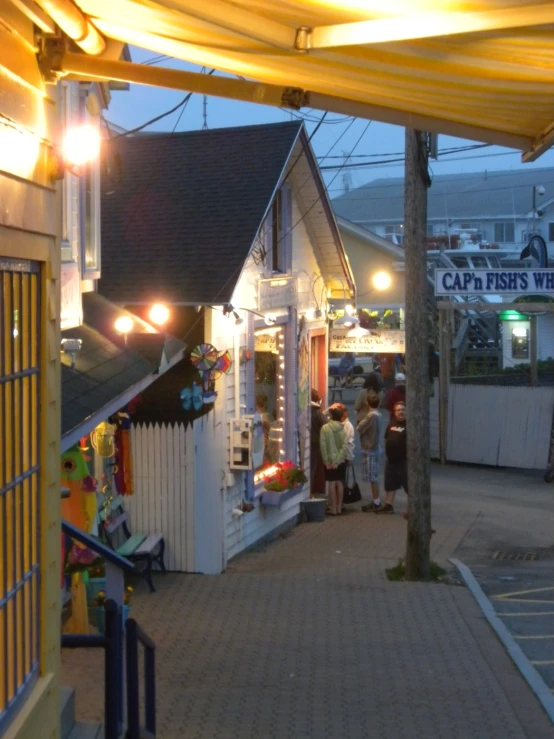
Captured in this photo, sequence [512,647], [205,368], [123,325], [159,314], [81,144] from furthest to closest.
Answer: [159,314] → [205,368] → [123,325] → [512,647] → [81,144]

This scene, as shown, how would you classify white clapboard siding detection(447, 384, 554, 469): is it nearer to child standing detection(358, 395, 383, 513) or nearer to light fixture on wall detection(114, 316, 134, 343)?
child standing detection(358, 395, 383, 513)

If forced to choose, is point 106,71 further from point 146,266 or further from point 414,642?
point 146,266

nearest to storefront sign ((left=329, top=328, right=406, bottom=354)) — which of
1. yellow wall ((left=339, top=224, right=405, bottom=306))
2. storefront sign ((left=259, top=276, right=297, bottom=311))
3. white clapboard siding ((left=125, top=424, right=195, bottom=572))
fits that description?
storefront sign ((left=259, top=276, right=297, bottom=311))

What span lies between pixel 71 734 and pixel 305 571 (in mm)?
6586

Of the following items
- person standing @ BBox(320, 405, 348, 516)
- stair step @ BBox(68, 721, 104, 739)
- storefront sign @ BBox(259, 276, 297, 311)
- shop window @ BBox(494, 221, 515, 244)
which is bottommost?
stair step @ BBox(68, 721, 104, 739)

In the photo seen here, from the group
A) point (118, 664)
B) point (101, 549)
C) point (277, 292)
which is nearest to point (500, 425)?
point (277, 292)

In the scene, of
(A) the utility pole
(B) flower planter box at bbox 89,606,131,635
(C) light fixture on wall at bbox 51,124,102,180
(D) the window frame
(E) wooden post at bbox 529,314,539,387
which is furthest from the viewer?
(E) wooden post at bbox 529,314,539,387

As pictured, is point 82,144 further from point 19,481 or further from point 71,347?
point 19,481

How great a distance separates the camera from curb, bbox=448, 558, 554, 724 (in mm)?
7475

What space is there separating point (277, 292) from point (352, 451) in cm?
327

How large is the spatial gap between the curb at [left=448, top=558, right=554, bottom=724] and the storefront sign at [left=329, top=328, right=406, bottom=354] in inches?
198

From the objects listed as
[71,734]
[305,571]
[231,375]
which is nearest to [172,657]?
[71,734]

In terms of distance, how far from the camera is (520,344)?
35.5 m

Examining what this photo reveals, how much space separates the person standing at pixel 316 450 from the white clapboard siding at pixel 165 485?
5.27 m
